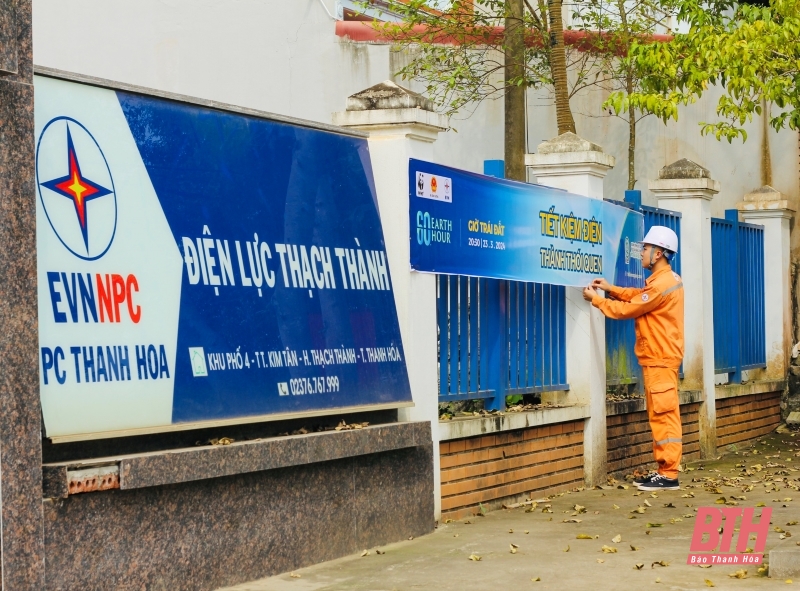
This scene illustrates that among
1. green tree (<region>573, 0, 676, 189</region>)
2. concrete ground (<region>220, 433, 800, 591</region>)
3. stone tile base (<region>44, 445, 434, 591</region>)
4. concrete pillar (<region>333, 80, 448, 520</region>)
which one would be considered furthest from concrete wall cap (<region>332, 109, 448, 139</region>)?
green tree (<region>573, 0, 676, 189</region>)

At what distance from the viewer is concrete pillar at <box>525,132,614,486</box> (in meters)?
10.3

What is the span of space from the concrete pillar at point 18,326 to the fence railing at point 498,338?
11.7ft

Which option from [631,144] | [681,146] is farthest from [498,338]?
[681,146]

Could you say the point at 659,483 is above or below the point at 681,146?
below

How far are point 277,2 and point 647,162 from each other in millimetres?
4377

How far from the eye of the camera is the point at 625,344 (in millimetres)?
11438

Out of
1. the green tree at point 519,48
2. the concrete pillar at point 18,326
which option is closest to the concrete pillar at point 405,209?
the concrete pillar at point 18,326

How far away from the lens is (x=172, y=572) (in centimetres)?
595

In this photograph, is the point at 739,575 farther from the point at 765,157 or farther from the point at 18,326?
the point at 765,157

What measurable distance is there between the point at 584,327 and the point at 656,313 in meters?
0.55

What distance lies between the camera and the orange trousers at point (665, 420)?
10047 millimetres

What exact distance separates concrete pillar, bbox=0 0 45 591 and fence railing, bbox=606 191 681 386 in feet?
21.6

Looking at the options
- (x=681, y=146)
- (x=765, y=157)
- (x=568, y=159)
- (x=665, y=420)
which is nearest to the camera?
(x=665, y=420)

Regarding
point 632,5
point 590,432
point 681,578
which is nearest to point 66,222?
point 681,578
